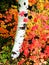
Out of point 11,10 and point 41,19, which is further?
point 11,10

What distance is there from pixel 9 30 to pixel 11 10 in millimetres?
913

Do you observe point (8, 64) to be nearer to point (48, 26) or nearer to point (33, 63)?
point (33, 63)

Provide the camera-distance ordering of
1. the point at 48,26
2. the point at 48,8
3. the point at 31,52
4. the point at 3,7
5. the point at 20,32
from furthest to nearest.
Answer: the point at 3,7, the point at 48,8, the point at 48,26, the point at 31,52, the point at 20,32

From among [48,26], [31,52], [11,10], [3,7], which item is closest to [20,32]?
[31,52]

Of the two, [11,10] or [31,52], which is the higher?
[11,10]

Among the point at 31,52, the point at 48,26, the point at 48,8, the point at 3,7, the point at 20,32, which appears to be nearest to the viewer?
the point at 20,32

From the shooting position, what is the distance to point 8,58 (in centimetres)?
938

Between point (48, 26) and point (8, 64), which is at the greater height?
point (48, 26)

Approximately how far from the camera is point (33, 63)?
912 centimetres

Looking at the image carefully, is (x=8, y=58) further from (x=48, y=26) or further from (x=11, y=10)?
(x=11, y=10)

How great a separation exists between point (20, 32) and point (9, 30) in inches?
113

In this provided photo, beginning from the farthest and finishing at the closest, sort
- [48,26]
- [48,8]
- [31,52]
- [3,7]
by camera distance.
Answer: [3,7] → [48,8] → [48,26] → [31,52]

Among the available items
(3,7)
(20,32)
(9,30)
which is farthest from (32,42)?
(3,7)

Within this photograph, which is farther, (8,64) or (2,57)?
(2,57)
